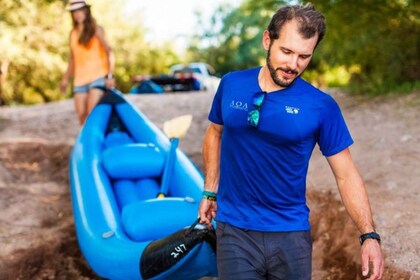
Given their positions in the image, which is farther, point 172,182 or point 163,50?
point 163,50

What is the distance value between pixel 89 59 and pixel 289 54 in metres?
4.22

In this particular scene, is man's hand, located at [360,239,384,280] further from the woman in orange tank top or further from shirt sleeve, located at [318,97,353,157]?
the woman in orange tank top

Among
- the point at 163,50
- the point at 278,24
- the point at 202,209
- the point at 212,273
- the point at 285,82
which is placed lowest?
the point at 163,50

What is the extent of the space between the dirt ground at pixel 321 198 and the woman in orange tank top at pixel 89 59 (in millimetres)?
936

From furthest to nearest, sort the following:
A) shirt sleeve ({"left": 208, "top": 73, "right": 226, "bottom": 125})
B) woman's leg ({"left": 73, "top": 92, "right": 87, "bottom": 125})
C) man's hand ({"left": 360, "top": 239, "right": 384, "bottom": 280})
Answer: woman's leg ({"left": 73, "top": 92, "right": 87, "bottom": 125})
shirt sleeve ({"left": 208, "top": 73, "right": 226, "bottom": 125})
man's hand ({"left": 360, "top": 239, "right": 384, "bottom": 280})

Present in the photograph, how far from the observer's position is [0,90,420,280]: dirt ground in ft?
12.8

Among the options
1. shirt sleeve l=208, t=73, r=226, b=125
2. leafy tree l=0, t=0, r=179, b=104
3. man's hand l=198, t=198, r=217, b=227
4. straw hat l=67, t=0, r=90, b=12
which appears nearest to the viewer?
shirt sleeve l=208, t=73, r=226, b=125

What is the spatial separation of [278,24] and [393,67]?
230 inches

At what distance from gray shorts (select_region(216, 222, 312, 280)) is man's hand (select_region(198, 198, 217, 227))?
0.29 m

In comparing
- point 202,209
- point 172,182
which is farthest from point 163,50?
point 202,209

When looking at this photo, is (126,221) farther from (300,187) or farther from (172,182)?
(300,187)

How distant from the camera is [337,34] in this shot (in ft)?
25.6

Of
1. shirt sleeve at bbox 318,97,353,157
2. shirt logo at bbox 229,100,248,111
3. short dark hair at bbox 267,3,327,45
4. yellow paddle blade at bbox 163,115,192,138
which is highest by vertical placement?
short dark hair at bbox 267,3,327,45

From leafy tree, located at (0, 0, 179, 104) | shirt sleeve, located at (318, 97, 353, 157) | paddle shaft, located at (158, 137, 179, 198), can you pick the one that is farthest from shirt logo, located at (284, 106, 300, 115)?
leafy tree, located at (0, 0, 179, 104)
